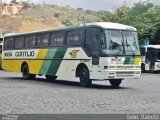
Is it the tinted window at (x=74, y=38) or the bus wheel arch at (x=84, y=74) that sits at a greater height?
the tinted window at (x=74, y=38)

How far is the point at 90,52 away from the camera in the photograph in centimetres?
2134

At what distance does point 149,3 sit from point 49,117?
47.3 metres

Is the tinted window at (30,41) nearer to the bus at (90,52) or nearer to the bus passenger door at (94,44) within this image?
the bus at (90,52)

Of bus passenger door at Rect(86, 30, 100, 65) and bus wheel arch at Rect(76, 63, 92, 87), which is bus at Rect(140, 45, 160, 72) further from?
bus passenger door at Rect(86, 30, 100, 65)

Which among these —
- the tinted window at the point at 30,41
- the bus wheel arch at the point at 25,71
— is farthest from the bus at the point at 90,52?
the bus wheel arch at the point at 25,71

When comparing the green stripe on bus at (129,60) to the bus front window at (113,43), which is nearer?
the bus front window at (113,43)

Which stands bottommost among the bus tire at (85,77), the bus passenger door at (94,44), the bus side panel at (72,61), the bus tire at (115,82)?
the bus tire at (115,82)

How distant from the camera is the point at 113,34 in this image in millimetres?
21188

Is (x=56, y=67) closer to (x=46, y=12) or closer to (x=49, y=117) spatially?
(x=49, y=117)

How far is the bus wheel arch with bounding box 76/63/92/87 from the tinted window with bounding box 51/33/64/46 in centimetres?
213

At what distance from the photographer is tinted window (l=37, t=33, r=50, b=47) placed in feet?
83.7

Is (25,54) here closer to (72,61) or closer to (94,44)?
(72,61)

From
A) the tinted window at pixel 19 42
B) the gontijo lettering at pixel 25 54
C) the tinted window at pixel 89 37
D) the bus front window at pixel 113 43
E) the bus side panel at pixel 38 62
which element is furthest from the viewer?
the tinted window at pixel 19 42

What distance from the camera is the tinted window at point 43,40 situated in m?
25.5
